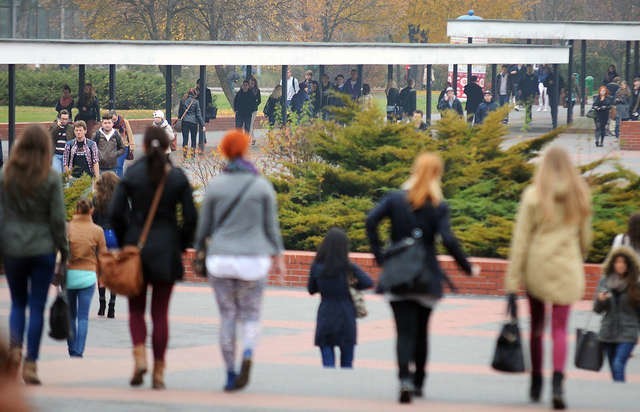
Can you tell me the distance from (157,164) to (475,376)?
2.74m

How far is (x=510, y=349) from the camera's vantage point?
711cm

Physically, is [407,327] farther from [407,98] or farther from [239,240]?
[407,98]

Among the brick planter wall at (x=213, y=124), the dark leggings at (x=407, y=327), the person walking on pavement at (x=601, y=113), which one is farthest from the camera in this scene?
the brick planter wall at (x=213, y=124)

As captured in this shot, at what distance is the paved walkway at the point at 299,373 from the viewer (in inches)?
277

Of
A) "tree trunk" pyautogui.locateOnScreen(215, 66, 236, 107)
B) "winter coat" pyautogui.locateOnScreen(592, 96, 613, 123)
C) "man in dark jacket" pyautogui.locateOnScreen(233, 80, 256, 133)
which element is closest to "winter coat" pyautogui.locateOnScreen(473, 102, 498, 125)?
"winter coat" pyautogui.locateOnScreen(592, 96, 613, 123)

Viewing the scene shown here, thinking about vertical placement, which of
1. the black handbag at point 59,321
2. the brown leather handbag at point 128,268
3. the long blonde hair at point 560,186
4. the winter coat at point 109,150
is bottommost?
the black handbag at point 59,321

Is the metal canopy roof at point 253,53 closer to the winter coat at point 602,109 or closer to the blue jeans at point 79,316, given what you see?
the winter coat at point 602,109

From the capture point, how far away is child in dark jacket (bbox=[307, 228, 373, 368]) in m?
9.48

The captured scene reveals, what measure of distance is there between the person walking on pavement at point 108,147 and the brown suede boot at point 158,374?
12.0m

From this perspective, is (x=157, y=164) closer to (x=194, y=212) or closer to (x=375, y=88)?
(x=194, y=212)

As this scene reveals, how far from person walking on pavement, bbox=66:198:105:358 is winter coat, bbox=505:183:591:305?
424 centimetres

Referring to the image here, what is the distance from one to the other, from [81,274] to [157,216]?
3322 mm

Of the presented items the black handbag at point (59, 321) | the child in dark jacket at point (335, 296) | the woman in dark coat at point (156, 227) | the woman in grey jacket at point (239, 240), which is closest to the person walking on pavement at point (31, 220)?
the black handbag at point (59, 321)

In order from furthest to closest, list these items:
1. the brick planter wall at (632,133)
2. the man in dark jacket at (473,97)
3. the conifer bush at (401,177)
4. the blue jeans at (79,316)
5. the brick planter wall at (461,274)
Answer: the man in dark jacket at (473,97), the brick planter wall at (632,133), the conifer bush at (401,177), the brick planter wall at (461,274), the blue jeans at (79,316)
